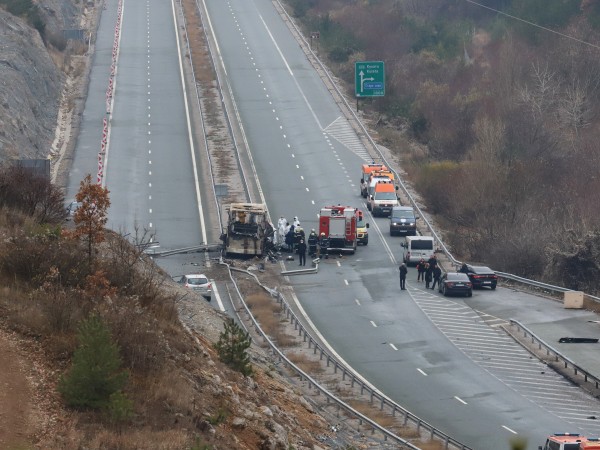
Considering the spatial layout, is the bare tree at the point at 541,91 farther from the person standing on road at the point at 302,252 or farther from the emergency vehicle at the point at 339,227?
the person standing on road at the point at 302,252

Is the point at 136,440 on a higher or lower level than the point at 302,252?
higher

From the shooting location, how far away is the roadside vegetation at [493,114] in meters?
62.0

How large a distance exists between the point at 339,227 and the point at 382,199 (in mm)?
8384

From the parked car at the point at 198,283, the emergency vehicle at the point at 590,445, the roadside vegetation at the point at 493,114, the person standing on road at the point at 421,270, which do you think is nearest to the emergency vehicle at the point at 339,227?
the person standing on road at the point at 421,270

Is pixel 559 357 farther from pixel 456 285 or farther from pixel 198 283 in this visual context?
pixel 198 283

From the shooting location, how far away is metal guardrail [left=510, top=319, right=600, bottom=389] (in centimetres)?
3712

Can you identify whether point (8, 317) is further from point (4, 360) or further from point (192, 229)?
point (192, 229)

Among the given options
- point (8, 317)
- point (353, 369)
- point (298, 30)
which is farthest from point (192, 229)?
point (298, 30)

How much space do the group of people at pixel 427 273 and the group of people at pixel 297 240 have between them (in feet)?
16.1

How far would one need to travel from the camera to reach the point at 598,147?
7962 centimetres

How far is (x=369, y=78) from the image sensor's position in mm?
82750

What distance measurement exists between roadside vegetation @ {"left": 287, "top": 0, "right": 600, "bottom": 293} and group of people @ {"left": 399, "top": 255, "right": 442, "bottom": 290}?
6.25 m

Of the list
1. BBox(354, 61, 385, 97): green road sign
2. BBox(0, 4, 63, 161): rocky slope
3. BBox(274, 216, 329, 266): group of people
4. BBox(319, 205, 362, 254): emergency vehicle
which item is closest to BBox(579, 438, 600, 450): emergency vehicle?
BBox(274, 216, 329, 266): group of people

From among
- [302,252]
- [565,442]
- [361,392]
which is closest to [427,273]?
[302,252]
